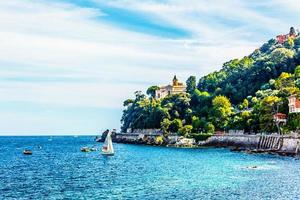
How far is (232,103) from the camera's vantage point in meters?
169

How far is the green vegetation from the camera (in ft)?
405

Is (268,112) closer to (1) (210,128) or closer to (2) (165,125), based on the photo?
(1) (210,128)

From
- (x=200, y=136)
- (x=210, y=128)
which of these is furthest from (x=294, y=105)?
(x=200, y=136)

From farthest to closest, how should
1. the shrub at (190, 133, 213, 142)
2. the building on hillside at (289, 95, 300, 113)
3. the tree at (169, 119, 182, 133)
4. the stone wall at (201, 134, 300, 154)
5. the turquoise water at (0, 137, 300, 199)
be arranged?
the tree at (169, 119, 182, 133), the shrub at (190, 133, 213, 142), the building on hillside at (289, 95, 300, 113), the stone wall at (201, 134, 300, 154), the turquoise water at (0, 137, 300, 199)

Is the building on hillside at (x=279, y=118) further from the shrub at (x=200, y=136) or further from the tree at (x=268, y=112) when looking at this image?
the shrub at (x=200, y=136)

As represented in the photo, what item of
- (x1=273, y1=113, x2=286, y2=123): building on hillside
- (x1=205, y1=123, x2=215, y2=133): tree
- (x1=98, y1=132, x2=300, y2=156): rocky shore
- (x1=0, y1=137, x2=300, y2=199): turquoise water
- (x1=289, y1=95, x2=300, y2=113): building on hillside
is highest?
(x1=289, y1=95, x2=300, y2=113): building on hillside

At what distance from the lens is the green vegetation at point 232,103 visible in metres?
123

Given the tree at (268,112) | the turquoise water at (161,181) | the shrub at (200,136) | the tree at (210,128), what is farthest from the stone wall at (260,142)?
the turquoise water at (161,181)

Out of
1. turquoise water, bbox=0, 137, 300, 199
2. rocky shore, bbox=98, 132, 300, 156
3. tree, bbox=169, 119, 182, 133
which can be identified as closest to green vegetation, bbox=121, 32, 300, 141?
tree, bbox=169, 119, 182, 133

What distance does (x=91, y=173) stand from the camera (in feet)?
243

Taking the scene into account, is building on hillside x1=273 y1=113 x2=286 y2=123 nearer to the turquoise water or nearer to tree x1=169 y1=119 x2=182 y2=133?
the turquoise water

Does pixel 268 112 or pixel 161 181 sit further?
pixel 268 112

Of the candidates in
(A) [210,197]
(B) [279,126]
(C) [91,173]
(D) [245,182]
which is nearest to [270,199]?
(A) [210,197]

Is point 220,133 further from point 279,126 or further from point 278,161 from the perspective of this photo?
point 278,161
